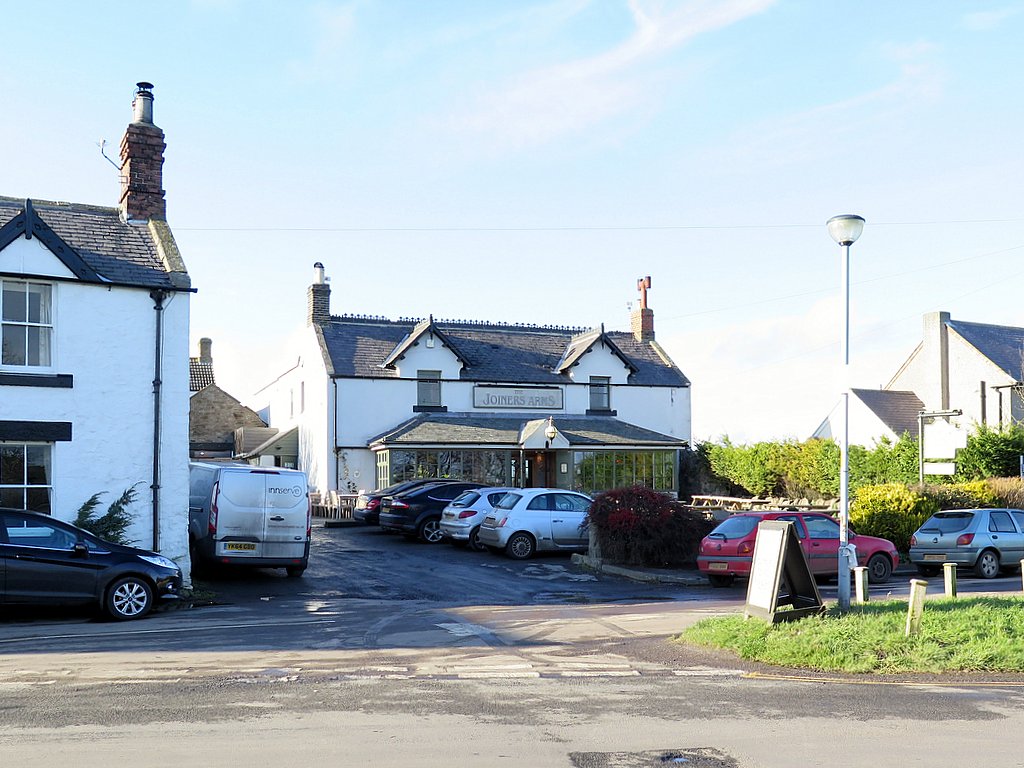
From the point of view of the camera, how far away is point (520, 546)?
73.4 ft

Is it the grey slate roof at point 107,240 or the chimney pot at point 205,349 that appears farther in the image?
the chimney pot at point 205,349

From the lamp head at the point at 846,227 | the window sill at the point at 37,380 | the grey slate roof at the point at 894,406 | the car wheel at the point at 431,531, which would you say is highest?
the lamp head at the point at 846,227

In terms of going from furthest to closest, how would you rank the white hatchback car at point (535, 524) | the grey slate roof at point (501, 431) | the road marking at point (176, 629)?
1. the grey slate roof at point (501, 431)
2. the white hatchback car at point (535, 524)
3. the road marking at point (176, 629)

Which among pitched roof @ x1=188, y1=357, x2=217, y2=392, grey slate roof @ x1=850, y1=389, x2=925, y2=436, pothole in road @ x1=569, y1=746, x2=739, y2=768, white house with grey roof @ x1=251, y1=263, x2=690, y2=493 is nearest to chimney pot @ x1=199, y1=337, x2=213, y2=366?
pitched roof @ x1=188, y1=357, x2=217, y2=392

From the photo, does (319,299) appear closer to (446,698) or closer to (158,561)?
(158,561)

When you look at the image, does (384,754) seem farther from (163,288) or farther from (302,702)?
(163,288)

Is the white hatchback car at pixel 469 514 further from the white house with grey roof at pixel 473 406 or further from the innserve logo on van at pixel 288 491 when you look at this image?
the white house with grey roof at pixel 473 406

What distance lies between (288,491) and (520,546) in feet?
20.4

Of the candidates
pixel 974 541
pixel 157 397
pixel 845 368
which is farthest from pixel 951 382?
pixel 157 397

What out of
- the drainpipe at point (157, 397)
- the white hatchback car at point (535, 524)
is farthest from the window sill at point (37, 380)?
the white hatchback car at point (535, 524)

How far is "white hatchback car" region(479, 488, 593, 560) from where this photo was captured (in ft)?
73.0

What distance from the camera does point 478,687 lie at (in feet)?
30.4

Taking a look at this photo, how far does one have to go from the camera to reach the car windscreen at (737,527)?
18.2 meters

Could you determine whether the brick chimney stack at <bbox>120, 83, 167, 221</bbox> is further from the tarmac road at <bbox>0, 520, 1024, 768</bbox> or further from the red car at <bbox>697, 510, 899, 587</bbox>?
the red car at <bbox>697, 510, 899, 587</bbox>
